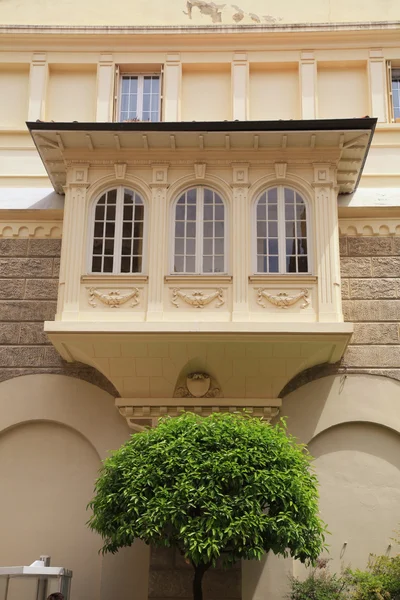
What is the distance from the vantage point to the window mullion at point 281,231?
53.9ft

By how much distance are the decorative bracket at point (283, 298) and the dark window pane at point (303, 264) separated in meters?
0.52

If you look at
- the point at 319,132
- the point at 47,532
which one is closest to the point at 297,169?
the point at 319,132

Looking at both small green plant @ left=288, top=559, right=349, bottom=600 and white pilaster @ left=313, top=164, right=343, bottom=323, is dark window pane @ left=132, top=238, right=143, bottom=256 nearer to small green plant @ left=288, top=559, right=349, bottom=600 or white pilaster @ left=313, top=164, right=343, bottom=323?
white pilaster @ left=313, top=164, right=343, bottom=323

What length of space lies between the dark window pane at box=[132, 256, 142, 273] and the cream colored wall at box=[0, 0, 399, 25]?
742 cm

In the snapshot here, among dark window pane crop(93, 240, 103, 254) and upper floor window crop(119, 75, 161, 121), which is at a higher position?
upper floor window crop(119, 75, 161, 121)

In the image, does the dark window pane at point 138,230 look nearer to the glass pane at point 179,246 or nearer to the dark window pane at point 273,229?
the glass pane at point 179,246

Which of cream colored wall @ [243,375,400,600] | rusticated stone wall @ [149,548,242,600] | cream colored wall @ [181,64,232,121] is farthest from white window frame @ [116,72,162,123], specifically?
rusticated stone wall @ [149,548,242,600]

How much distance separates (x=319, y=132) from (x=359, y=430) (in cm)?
635

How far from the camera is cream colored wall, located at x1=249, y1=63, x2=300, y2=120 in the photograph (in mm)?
19672

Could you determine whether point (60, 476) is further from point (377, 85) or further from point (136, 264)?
point (377, 85)

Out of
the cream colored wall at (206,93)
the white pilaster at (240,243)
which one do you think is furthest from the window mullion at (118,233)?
the cream colored wall at (206,93)

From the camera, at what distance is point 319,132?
16.5 m

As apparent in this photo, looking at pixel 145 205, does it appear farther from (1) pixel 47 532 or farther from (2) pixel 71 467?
(1) pixel 47 532

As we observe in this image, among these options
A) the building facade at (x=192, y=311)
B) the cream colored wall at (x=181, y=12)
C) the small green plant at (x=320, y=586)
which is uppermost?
the cream colored wall at (x=181, y=12)
